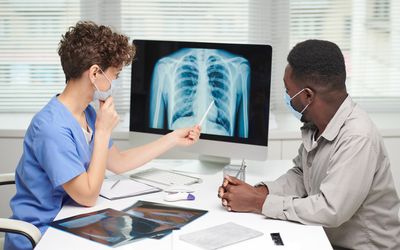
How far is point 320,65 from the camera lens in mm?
1651

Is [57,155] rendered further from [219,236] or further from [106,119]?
[219,236]

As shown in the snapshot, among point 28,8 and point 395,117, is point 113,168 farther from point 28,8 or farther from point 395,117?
point 395,117

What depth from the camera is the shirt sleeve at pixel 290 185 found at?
1915mm

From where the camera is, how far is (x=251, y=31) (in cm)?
306

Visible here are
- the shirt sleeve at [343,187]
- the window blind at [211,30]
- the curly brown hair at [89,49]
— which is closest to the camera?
the shirt sleeve at [343,187]

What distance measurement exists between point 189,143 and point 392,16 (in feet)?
5.26

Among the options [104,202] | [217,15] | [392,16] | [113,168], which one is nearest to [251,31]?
[217,15]

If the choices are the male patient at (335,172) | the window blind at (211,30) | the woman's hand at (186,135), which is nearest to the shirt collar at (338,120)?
the male patient at (335,172)

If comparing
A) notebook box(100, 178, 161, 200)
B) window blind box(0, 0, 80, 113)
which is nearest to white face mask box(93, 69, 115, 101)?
notebook box(100, 178, 161, 200)

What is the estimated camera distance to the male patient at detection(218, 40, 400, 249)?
158 centimetres

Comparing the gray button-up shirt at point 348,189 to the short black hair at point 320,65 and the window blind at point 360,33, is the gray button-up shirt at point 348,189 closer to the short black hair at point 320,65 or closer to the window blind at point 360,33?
the short black hair at point 320,65

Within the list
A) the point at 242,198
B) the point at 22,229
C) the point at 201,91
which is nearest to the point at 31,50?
the point at 201,91

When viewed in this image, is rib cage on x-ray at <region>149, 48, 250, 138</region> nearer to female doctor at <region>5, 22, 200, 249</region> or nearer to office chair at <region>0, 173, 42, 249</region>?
female doctor at <region>5, 22, 200, 249</region>

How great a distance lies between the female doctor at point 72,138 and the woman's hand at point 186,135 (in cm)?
36
